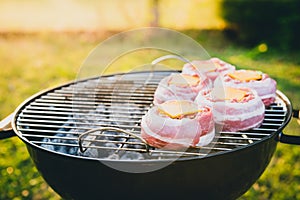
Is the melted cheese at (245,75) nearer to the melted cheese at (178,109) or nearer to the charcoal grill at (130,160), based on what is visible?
the charcoal grill at (130,160)

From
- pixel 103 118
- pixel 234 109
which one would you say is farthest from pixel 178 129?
pixel 103 118

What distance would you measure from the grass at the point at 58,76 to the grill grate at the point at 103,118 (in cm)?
120

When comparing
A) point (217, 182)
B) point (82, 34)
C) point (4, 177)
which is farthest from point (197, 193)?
point (82, 34)

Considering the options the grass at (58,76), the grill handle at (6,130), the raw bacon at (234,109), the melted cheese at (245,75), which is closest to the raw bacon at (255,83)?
the melted cheese at (245,75)

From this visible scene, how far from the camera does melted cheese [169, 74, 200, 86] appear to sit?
8.80 feet

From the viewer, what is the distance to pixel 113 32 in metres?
9.23

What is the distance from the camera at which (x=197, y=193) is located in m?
2.15

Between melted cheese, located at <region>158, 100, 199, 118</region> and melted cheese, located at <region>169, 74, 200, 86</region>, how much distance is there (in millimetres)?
377

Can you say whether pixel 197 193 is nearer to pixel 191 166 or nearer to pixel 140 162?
pixel 191 166

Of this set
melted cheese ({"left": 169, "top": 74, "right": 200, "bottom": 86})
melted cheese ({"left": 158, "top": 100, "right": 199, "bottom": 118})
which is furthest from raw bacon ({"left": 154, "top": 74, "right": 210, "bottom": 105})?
melted cheese ({"left": 158, "top": 100, "right": 199, "bottom": 118})

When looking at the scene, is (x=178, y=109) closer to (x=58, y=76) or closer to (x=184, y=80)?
(x=184, y=80)

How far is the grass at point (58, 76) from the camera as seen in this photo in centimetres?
393

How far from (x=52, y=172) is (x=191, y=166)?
0.70 metres

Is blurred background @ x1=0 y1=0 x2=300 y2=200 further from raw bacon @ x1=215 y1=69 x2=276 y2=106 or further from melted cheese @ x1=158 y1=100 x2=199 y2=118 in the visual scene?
melted cheese @ x1=158 y1=100 x2=199 y2=118
